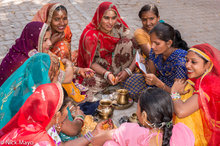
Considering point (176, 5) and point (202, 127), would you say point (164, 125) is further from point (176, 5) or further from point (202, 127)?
point (176, 5)

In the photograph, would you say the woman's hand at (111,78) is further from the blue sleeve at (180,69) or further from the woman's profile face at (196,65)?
the woman's profile face at (196,65)

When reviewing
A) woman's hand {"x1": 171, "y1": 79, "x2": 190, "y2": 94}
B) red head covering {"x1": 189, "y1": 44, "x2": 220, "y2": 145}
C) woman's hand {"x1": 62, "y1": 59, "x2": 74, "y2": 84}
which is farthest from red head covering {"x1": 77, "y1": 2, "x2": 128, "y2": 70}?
red head covering {"x1": 189, "y1": 44, "x2": 220, "y2": 145}

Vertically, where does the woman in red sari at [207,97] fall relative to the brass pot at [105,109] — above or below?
above

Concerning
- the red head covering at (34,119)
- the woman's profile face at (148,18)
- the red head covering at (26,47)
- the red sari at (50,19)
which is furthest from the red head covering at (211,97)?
the red sari at (50,19)

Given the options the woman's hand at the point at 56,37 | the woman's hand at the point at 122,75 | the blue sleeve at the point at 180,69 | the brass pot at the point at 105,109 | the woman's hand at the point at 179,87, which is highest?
the woman's hand at the point at 56,37

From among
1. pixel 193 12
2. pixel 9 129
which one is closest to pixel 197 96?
pixel 9 129

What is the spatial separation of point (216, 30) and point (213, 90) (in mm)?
4857

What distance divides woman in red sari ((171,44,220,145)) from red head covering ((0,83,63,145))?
4.68 ft

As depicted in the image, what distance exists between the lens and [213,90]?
2416 mm

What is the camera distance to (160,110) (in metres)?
1.96

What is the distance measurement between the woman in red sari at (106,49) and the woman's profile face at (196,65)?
1461mm

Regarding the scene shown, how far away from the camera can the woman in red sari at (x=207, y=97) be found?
243cm

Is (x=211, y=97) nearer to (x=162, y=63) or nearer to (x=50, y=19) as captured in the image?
(x=162, y=63)

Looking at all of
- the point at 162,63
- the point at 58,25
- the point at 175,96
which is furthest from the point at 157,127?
the point at 58,25
